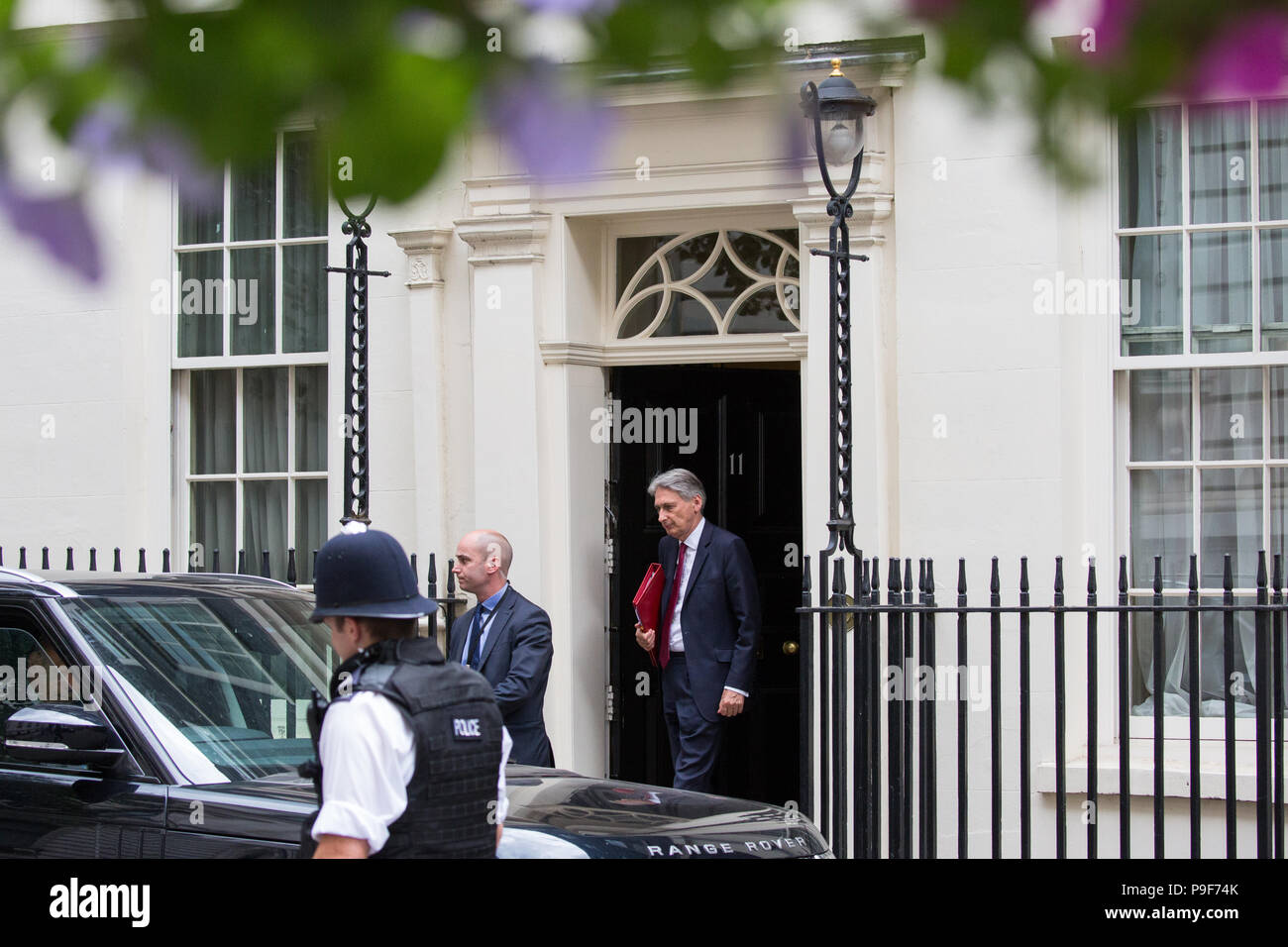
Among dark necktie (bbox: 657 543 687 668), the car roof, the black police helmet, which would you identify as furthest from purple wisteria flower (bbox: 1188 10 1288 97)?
dark necktie (bbox: 657 543 687 668)

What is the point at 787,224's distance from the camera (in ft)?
29.0

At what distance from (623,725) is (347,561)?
18.3 ft

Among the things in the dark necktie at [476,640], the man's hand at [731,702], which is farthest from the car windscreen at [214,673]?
the man's hand at [731,702]

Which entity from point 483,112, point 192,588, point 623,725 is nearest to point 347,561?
point 192,588

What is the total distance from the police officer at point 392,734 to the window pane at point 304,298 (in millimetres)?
5872

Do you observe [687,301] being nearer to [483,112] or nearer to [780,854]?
[780,854]

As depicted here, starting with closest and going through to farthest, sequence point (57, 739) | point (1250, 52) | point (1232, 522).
→ point (1250, 52) < point (57, 739) < point (1232, 522)

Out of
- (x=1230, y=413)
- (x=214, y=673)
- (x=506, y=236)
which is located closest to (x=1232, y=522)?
(x=1230, y=413)

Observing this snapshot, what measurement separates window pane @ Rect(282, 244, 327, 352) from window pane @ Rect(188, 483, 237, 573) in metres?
1.03

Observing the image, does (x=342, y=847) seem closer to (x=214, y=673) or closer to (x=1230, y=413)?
(x=214, y=673)

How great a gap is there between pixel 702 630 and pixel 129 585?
3.40 m

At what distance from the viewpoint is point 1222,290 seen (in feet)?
25.8

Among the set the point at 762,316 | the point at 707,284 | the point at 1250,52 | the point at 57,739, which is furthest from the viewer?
the point at 707,284

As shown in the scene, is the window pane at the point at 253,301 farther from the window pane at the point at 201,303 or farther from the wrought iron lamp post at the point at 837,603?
the wrought iron lamp post at the point at 837,603
